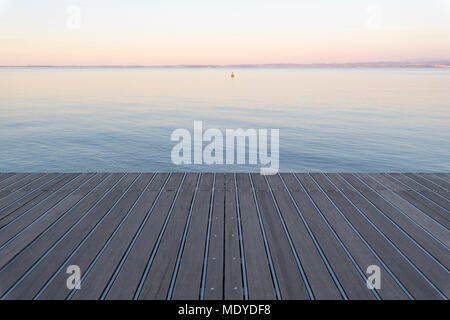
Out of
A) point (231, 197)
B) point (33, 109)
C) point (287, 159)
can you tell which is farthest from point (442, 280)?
point (33, 109)

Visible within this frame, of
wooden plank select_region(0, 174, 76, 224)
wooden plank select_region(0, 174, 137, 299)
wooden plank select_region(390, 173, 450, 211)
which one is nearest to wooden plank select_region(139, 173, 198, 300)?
wooden plank select_region(0, 174, 137, 299)

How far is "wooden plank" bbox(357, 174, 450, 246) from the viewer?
343cm

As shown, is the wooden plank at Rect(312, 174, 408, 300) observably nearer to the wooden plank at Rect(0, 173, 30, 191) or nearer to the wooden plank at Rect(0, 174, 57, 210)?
the wooden plank at Rect(0, 174, 57, 210)

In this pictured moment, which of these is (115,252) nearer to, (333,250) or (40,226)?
(40,226)

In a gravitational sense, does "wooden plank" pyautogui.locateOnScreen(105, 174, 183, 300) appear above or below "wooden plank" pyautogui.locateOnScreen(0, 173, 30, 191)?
below

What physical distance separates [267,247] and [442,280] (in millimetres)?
1456

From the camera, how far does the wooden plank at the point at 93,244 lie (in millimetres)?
2471

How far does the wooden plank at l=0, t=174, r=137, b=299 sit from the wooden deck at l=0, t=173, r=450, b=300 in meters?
0.01

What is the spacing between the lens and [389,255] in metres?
3.01

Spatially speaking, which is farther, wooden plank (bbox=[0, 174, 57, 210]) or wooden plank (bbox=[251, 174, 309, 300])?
wooden plank (bbox=[0, 174, 57, 210])

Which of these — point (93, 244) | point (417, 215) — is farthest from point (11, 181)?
point (417, 215)

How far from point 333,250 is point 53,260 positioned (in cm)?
258

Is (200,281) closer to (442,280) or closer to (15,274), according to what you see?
(15,274)
